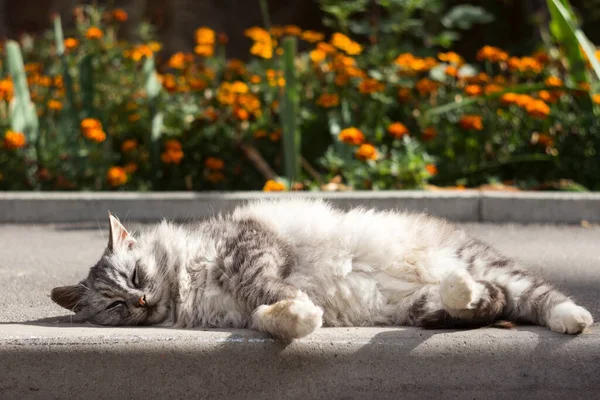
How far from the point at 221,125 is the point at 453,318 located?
146 inches

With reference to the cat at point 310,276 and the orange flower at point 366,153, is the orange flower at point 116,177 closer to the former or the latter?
the orange flower at point 366,153

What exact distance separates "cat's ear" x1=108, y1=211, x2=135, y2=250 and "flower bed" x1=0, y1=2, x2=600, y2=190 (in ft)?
7.87

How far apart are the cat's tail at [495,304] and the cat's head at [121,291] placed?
100 cm

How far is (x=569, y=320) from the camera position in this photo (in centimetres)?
260

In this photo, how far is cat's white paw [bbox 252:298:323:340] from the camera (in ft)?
8.29

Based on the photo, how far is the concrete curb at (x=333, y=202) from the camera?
5109 mm

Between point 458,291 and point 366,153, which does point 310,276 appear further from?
point 366,153

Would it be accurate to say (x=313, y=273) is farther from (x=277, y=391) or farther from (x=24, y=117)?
(x=24, y=117)

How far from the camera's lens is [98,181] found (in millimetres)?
5883

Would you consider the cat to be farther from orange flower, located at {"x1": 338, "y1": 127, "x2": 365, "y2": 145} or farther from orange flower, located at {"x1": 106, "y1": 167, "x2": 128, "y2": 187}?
orange flower, located at {"x1": 106, "y1": 167, "x2": 128, "y2": 187}

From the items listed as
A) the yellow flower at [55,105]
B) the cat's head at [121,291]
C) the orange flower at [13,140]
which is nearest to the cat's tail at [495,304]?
the cat's head at [121,291]

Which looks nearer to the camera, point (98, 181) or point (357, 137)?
point (357, 137)

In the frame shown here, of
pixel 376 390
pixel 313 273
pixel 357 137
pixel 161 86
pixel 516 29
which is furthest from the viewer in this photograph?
pixel 516 29

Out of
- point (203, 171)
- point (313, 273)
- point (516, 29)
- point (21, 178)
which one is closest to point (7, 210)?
point (21, 178)
